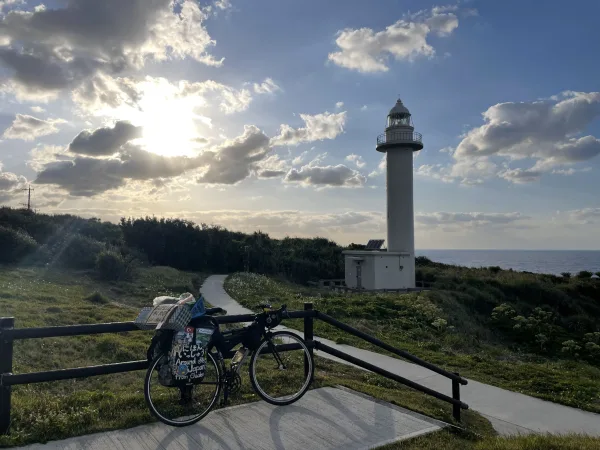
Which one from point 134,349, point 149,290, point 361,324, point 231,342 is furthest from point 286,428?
point 149,290

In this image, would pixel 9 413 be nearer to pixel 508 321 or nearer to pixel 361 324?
pixel 361 324

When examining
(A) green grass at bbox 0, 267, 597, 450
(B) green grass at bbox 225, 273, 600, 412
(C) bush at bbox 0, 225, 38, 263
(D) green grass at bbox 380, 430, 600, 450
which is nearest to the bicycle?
(A) green grass at bbox 0, 267, 597, 450

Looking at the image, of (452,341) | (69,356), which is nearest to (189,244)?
(452,341)

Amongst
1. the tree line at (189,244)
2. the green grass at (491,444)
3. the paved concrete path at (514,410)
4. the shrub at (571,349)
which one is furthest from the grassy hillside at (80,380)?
the tree line at (189,244)

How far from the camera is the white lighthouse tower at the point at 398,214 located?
2894cm

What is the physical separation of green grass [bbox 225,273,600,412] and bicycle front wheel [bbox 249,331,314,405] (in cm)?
502

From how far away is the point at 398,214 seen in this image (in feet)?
97.3

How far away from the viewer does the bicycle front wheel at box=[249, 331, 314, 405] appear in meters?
5.11

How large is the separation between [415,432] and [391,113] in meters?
28.3

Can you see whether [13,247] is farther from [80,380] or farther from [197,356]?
[197,356]

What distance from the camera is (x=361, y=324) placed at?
14773 mm

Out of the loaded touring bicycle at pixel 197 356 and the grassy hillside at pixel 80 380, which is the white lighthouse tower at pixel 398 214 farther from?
the loaded touring bicycle at pixel 197 356

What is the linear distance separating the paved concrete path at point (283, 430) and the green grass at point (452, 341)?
463 cm

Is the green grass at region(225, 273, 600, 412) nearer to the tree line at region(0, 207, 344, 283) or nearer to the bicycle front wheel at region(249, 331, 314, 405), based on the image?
the bicycle front wheel at region(249, 331, 314, 405)
